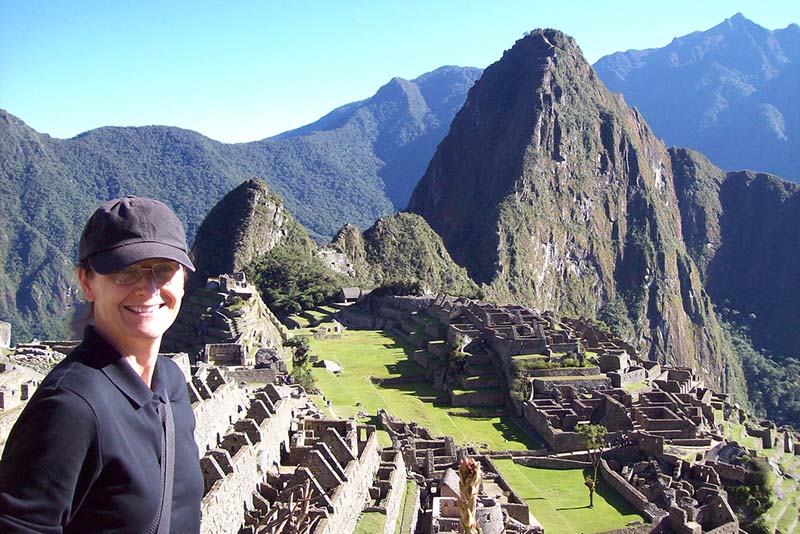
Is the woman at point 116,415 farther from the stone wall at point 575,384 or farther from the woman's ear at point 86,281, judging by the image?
the stone wall at point 575,384

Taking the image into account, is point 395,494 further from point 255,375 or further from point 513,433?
point 513,433

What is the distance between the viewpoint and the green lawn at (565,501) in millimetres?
24641

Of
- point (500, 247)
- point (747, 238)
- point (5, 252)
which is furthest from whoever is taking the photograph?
point (747, 238)

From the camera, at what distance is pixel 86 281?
10.1ft

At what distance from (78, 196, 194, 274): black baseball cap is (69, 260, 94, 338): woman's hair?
0.23 feet

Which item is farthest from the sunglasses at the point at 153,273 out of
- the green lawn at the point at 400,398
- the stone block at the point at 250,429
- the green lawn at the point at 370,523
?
the green lawn at the point at 400,398

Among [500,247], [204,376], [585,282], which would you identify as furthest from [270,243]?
[585,282]

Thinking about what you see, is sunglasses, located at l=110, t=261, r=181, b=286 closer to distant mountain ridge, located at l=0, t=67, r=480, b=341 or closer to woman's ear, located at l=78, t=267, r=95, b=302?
woman's ear, located at l=78, t=267, r=95, b=302

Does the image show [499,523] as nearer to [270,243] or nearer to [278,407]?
[278,407]

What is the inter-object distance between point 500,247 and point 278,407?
10625 centimetres

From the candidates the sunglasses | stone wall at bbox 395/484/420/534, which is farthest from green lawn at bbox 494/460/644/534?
the sunglasses

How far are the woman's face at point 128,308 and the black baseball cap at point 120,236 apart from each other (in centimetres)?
7

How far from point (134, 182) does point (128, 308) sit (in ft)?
316

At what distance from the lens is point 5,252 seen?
196 ft
